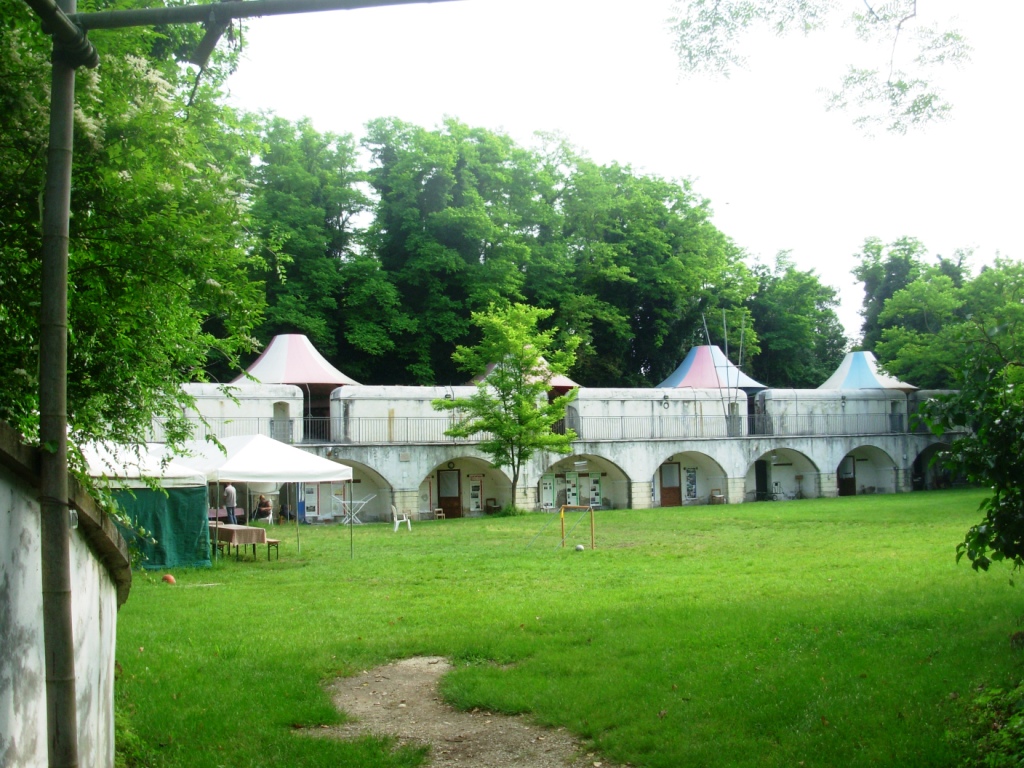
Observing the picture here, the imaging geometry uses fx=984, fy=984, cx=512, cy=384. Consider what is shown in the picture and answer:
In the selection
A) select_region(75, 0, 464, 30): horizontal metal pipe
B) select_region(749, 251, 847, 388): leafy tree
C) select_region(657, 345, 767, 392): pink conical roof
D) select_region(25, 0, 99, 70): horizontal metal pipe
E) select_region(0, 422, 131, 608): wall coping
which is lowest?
select_region(0, 422, 131, 608): wall coping

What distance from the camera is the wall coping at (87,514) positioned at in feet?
12.5

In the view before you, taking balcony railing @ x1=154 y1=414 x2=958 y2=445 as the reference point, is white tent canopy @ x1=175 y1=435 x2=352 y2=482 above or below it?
below

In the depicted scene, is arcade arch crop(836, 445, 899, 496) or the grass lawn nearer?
the grass lawn

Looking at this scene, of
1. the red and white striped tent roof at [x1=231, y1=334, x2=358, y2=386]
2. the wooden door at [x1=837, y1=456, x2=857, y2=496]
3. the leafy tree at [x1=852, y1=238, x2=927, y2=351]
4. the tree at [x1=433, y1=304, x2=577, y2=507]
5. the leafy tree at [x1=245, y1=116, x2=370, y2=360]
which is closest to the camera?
the tree at [x1=433, y1=304, x2=577, y2=507]

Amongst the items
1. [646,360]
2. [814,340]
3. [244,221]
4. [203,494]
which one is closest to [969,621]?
[244,221]

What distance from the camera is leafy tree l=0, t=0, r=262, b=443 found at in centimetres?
535

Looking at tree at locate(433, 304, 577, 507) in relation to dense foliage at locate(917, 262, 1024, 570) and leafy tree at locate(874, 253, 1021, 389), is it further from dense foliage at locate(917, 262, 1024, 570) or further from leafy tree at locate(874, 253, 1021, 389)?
dense foliage at locate(917, 262, 1024, 570)

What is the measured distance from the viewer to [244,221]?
21.9 feet

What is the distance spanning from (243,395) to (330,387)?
18.3 feet

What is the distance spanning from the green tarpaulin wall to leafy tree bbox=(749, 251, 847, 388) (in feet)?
130

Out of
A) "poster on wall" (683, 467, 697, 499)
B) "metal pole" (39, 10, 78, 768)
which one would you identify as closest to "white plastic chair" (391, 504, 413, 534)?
"poster on wall" (683, 467, 697, 499)

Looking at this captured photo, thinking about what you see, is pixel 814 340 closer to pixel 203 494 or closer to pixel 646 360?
pixel 646 360

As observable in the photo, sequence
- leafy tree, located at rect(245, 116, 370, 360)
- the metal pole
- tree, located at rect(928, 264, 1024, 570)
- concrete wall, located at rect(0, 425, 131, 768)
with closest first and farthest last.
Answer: the metal pole
concrete wall, located at rect(0, 425, 131, 768)
tree, located at rect(928, 264, 1024, 570)
leafy tree, located at rect(245, 116, 370, 360)

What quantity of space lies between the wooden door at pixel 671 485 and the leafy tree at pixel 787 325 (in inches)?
677
